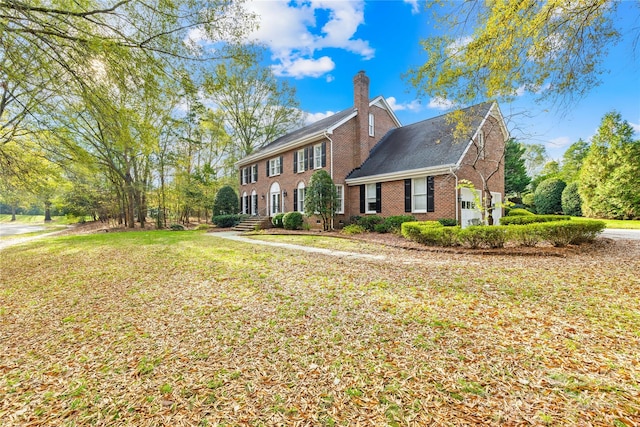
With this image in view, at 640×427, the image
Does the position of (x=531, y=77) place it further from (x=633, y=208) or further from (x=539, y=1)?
(x=633, y=208)

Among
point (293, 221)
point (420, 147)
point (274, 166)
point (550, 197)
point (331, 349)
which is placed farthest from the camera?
point (550, 197)

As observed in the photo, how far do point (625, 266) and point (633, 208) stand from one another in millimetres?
19090

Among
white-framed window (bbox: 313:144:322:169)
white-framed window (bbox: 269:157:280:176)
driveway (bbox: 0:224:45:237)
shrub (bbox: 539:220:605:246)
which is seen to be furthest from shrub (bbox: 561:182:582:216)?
driveway (bbox: 0:224:45:237)

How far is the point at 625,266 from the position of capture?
5539 millimetres

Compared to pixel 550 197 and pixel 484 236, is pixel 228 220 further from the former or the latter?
pixel 550 197

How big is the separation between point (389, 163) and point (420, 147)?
1679 millimetres

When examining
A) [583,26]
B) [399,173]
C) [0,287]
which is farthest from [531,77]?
[0,287]

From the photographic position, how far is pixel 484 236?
Answer: 25.5 feet

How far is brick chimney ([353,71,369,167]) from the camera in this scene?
15711 mm

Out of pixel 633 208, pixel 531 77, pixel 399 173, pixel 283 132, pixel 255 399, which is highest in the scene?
pixel 283 132

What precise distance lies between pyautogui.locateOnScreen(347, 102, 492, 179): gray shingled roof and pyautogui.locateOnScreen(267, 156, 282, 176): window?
572 centimetres

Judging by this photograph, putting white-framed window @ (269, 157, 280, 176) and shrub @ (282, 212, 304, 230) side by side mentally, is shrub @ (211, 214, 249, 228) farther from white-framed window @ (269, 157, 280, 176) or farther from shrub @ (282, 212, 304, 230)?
shrub @ (282, 212, 304, 230)

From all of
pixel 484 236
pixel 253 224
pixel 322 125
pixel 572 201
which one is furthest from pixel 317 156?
pixel 572 201

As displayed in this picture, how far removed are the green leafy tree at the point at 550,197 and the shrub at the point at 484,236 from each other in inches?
885
